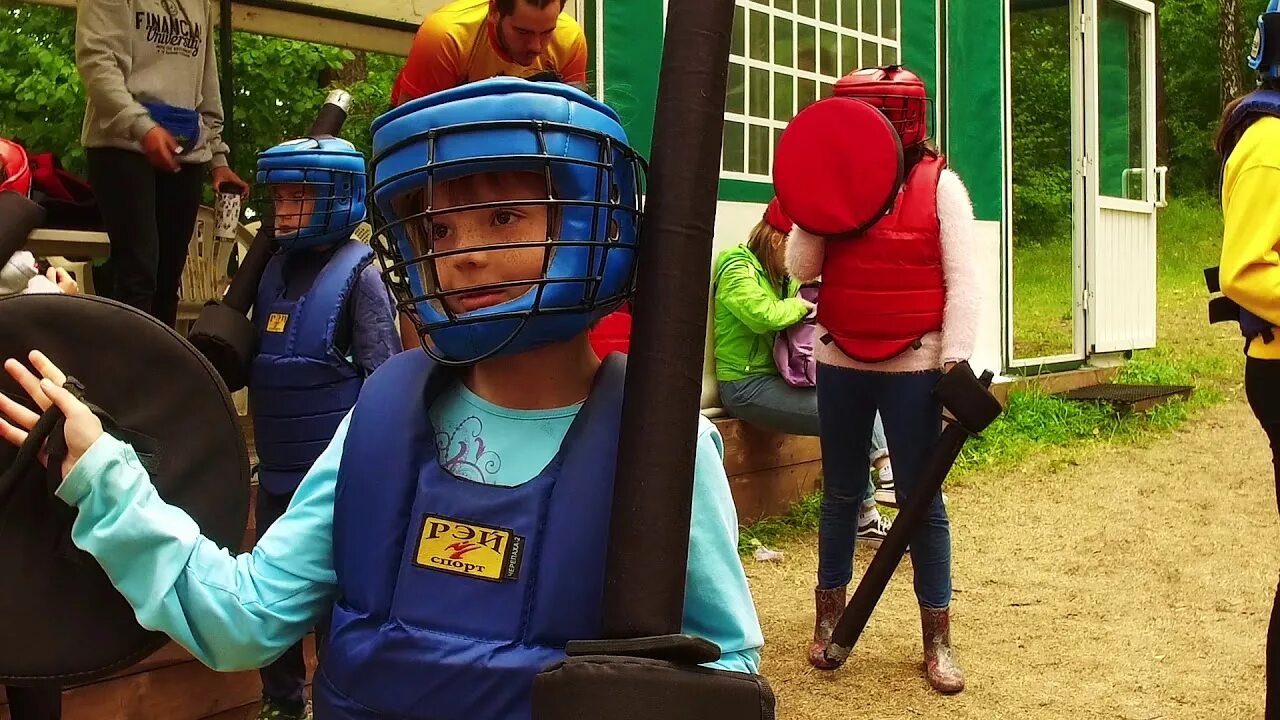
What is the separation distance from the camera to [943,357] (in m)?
3.72

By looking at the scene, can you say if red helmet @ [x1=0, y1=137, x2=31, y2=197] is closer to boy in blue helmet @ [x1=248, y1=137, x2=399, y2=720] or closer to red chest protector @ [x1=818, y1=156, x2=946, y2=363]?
boy in blue helmet @ [x1=248, y1=137, x2=399, y2=720]

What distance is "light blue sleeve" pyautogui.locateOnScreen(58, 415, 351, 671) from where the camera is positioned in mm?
1336

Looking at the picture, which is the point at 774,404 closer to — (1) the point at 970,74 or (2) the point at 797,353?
(2) the point at 797,353

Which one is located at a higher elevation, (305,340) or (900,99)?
(900,99)

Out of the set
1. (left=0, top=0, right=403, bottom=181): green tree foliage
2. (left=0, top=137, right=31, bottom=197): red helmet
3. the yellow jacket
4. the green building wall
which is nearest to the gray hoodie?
(left=0, top=137, right=31, bottom=197): red helmet

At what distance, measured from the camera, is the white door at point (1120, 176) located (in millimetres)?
8984

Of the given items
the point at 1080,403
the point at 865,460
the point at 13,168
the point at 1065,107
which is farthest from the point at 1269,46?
the point at 1065,107

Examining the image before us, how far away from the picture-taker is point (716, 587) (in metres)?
1.38

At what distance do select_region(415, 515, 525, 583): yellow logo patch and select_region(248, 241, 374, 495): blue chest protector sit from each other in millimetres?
1992

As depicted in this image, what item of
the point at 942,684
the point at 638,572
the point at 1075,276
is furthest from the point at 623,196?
the point at 1075,276

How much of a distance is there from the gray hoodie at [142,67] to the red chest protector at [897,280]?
2.33 meters

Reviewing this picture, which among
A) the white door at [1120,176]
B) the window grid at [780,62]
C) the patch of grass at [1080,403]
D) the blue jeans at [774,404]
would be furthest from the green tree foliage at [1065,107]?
the blue jeans at [774,404]

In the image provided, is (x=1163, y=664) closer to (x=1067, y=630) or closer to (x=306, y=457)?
(x=1067, y=630)

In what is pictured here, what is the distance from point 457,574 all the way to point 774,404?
427cm
